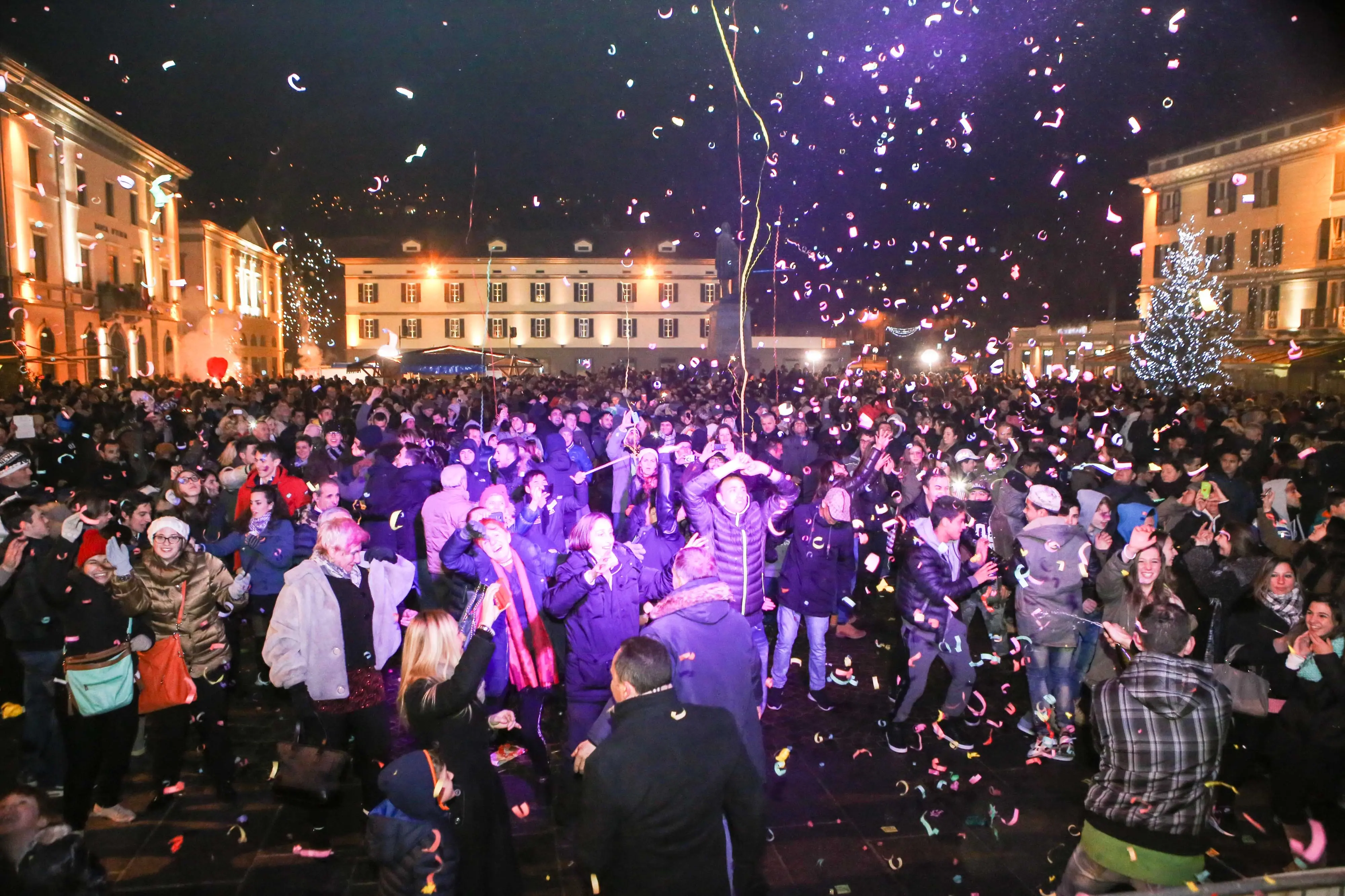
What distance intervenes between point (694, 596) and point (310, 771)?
2.29 meters

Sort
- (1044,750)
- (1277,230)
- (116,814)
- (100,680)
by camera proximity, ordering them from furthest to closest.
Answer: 1. (1277,230)
2. (1044,750)
3. (116,814)
4. (100,680)

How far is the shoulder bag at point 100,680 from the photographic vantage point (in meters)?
3.89

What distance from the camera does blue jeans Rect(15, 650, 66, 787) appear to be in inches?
166

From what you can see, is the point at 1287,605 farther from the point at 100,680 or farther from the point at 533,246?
the point at 533,246

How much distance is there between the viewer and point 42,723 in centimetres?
430

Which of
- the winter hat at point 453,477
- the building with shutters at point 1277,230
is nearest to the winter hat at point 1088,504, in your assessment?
the winter hat at point 453,477

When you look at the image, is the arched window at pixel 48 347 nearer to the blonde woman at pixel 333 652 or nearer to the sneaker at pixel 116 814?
the sneaker at pixel 116 814

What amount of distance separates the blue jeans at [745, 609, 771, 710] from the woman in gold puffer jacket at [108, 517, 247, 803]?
294 cm

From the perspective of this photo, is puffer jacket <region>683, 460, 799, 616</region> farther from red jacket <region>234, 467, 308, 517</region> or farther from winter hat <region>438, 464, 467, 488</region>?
red jacket <region>234, 467, 308, 517</region>

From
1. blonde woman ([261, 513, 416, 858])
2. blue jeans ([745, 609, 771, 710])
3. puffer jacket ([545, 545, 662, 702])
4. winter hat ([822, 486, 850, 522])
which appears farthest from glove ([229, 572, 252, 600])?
winter hat ([822, 486, 850, 522])

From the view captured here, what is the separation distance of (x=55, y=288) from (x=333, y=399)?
23.0 meters

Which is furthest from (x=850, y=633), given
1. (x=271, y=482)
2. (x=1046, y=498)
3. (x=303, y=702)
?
(x=271, y=482)

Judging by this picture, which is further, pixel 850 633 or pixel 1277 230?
pixel 1277 230

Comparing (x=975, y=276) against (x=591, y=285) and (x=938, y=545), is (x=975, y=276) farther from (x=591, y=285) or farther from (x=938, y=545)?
(x=938, y=545)
